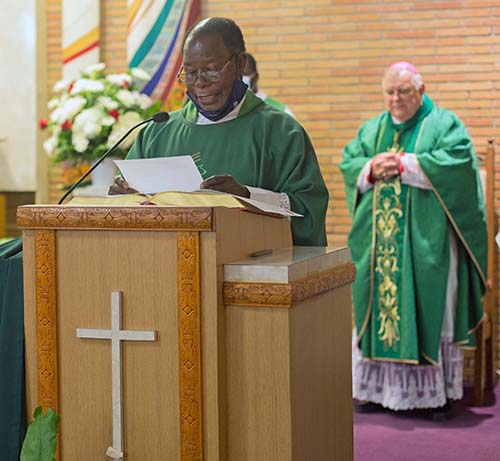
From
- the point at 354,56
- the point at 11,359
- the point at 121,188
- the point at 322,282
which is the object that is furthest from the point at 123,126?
the point at 322,282

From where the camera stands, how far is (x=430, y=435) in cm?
593

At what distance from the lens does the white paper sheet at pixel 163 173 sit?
3.09 meters

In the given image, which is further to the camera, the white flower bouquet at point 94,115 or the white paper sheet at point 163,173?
the white flower bouquet at point 94,115

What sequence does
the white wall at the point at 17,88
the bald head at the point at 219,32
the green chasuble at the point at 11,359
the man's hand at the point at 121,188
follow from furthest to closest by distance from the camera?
1. the white wall at the point at 17,88
2. the bald head at the point at 219,32
3. the man's hand at the point at 121,188
4. the green chasuble at the point at 11,359

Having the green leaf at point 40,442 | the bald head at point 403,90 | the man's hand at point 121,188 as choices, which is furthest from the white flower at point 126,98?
the green leaf at point 40,442

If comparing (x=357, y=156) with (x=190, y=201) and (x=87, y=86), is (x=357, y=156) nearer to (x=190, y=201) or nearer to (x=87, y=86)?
(x=87, y=86)

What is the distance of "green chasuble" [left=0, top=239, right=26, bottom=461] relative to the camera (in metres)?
3.03

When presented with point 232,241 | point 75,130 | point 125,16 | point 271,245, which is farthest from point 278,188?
point 125,16

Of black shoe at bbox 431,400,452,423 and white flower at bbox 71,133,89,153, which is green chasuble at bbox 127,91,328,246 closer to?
black shoe at bbox 431,400,452,423

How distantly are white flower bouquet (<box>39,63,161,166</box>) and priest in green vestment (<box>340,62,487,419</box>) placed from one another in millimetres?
1680

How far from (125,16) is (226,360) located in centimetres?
579

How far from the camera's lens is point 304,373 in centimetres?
289

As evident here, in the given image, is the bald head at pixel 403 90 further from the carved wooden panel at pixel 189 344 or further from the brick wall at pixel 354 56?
the carved wooden panel at pixel 189 344

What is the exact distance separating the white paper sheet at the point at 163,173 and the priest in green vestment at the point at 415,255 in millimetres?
3410
